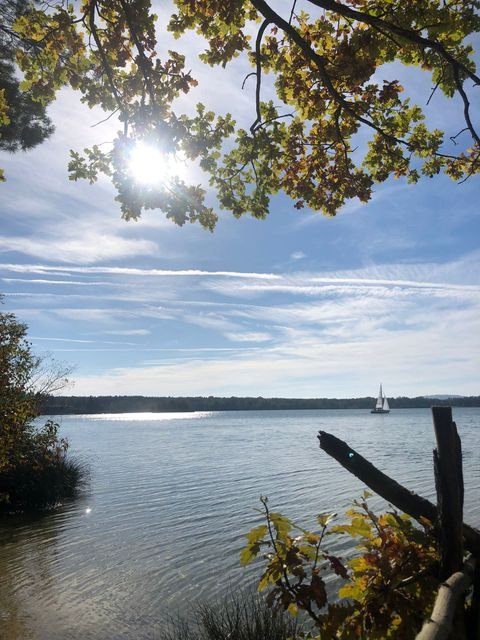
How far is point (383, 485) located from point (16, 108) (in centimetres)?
1152

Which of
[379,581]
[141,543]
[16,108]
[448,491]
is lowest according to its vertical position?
[141,543]

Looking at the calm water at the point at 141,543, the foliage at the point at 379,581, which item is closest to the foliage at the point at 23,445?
the calm water at the point at 141,543

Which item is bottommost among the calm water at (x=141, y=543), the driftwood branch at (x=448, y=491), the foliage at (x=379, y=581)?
the calm water at (x=141, y=543)

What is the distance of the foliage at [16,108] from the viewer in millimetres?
9820

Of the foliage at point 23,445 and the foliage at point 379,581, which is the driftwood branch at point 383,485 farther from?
the foliage at point 23,445

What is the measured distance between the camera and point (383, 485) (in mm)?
3439

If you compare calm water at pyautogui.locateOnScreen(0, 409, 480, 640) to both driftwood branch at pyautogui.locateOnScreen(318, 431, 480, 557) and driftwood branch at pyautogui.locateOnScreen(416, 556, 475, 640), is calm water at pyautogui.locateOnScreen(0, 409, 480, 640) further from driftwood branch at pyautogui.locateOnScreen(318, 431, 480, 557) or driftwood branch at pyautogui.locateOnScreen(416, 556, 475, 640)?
driftwood branch at pyautogui.locateOnScreen(416, 556, 475, 640)

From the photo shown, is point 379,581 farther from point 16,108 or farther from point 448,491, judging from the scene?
point 16,108

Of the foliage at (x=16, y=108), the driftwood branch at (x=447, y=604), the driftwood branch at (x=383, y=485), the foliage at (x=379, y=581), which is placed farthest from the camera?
the foliage at (x=16, y=108)

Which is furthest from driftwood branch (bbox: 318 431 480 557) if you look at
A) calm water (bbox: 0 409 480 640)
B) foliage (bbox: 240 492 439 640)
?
calm water (bbox: 0 409 480 640)

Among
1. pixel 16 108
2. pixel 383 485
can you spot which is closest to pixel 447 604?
pixel 383 485

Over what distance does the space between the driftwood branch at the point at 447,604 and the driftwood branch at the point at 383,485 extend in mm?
173

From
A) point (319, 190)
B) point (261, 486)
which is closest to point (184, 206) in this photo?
point (319, 190)

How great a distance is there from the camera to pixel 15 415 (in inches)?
571
